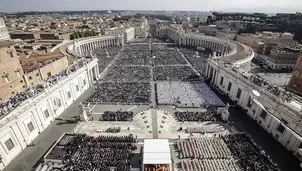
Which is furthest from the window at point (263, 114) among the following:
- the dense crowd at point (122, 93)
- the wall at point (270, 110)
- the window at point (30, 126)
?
the window at point (30, 126)

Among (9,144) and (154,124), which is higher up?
(9,144)

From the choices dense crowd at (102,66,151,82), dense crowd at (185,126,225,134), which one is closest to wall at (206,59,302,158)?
dense crowd at (185,126,225,134)

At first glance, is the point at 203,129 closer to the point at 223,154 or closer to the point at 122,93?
the point at 223,154

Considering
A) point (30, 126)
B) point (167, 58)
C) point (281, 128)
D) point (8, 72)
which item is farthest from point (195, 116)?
point (167, 58)

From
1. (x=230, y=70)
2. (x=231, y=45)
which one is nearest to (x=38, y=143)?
(x=230, y=70)

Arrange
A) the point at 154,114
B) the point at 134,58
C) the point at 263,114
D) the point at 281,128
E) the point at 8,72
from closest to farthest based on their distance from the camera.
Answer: the point at 281,128 < the point at 263,114 < the point at 8,72 < the point at 154,114 < the point at 134,58

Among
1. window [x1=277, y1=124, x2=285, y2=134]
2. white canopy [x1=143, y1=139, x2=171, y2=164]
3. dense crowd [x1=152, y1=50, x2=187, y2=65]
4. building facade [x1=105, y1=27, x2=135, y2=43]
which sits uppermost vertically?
building facade [x1=105, y1=27, x2=135, y2=43]

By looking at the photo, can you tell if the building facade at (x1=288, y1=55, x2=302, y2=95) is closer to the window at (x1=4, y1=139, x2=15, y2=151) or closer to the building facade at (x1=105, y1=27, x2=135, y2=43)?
the window at (x1=4, y1=139, x2=15, y2=151)
